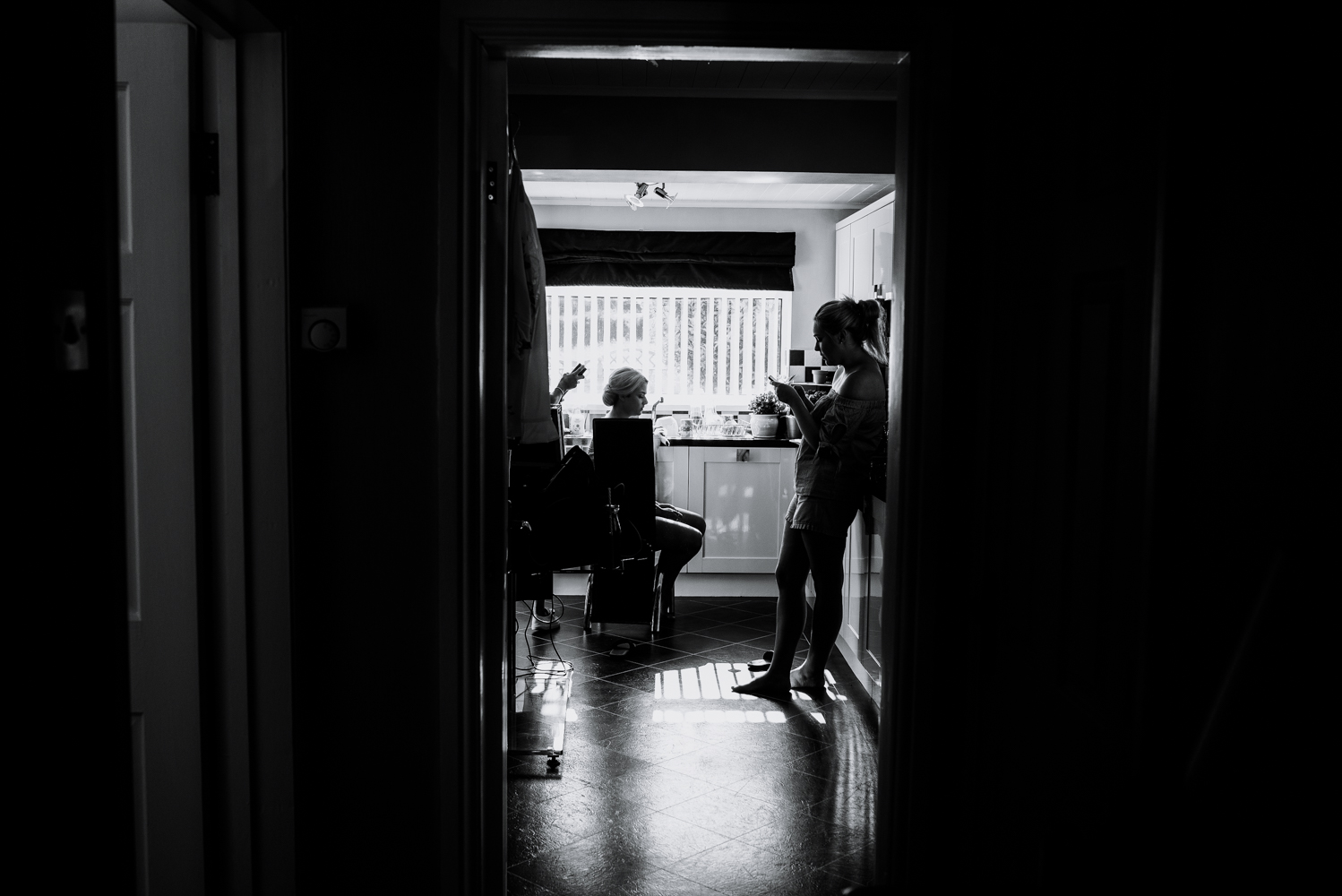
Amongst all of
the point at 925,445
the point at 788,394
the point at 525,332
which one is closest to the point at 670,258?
the point at 788,394

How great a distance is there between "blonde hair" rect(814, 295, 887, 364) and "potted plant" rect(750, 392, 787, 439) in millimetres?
2435

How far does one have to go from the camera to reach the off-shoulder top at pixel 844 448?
3.69 metres

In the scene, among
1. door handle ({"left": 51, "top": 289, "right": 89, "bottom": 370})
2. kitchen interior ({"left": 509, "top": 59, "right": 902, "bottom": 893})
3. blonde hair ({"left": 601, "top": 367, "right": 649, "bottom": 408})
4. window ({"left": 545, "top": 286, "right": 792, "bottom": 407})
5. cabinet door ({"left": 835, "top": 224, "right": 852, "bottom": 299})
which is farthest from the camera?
window ({"left": 545, "top": 286, "right": 792, "bottom": 407})

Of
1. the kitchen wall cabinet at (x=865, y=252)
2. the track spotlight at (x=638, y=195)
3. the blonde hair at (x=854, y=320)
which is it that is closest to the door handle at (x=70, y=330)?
the blonde hair at (x=854, y=320)

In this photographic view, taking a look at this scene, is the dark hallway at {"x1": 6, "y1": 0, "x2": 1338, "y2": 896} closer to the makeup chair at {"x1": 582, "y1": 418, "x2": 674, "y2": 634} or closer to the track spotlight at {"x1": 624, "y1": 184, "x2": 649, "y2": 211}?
the makeup chair at {"x1": 582, "y1": 418, "x2": 674, "y2": 634}

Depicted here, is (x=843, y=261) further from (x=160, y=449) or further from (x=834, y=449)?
(x=160, y=449)

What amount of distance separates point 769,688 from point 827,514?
2.48 ft

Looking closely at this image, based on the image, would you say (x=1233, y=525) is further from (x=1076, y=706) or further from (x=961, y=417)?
(x=961, y=417)

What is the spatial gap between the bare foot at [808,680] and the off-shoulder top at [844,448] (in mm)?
797

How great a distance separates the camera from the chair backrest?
4137mm

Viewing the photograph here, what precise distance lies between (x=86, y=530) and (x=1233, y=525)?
1292 millimetres

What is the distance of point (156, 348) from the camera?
5.86 feet

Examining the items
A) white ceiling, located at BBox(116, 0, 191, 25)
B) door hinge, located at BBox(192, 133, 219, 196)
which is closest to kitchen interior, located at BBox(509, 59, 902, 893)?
door hinge, located at BBox(192, 133, 219, 196)

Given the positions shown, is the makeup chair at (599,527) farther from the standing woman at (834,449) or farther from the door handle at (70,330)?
the door handle at (70,330)
